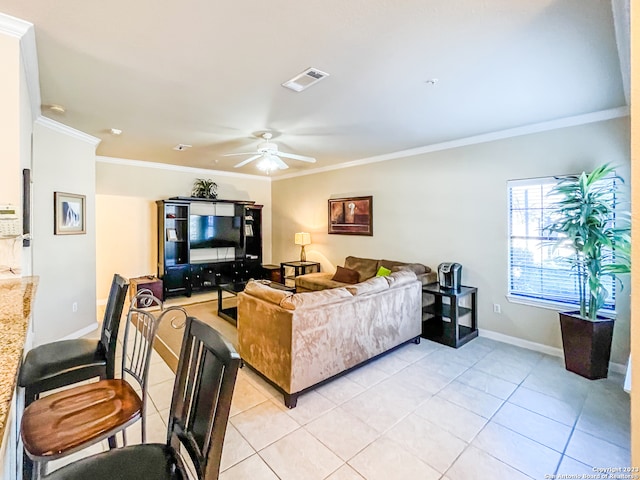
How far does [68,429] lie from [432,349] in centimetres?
351

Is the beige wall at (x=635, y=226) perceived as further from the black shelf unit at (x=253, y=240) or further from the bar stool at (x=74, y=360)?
the black shelf unit at (x=253, y=240)

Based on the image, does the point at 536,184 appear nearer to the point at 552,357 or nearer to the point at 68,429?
the point at 552,357

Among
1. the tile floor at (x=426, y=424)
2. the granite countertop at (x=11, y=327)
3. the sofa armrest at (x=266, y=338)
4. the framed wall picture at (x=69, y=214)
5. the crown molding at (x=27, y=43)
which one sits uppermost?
the crown molding at (x=27, y=43)

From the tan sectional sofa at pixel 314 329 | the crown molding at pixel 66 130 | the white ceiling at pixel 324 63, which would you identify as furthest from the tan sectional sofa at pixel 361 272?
the crown molding at pixel 66 130

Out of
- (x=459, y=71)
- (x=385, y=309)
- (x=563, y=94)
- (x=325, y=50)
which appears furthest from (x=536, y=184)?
(x=325, y=50)

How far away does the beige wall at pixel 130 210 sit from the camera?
5.61 metres

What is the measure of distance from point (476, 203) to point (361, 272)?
206 centimetres

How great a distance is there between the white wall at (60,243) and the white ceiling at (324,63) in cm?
32

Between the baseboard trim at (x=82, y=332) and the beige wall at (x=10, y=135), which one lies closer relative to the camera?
the beige wall at (x=10, y=135)

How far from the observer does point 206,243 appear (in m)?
6.61

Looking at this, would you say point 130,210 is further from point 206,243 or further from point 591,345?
point 591,345

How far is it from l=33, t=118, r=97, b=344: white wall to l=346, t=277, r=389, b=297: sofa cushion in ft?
11.3

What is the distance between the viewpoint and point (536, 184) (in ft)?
12.6

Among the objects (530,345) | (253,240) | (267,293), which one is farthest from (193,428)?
(253,240)
